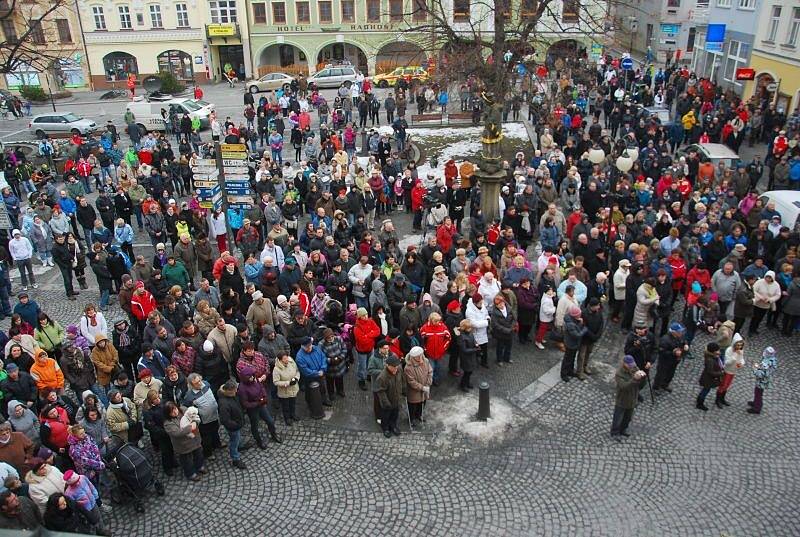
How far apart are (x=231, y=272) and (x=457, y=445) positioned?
18.8 ft

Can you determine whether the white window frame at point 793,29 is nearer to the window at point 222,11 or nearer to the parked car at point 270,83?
the parked car at point 270,83

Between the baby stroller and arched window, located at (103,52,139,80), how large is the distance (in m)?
46.7

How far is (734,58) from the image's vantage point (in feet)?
103

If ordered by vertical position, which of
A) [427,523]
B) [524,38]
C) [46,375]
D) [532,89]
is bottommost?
[427,523]

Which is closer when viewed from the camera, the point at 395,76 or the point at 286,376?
the point at 286,376

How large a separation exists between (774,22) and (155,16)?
1557 inches

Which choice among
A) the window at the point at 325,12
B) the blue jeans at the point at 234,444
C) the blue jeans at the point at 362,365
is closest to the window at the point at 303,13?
the window at the point at 325,12

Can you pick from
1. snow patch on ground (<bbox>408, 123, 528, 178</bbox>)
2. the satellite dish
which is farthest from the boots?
the satellite dish

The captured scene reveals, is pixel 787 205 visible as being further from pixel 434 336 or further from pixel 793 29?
pixel 793 29

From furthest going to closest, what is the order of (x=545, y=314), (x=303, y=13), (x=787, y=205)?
(x=303, y=13) < (x=787, y=205) < (x=545, y=314)

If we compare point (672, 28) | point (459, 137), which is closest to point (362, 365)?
point (459, 137)

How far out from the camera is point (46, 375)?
9.98m

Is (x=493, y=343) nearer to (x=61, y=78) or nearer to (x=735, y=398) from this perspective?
(x=735, y=398)

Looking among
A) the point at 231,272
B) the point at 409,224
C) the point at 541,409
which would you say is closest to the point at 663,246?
the point at 541,409
